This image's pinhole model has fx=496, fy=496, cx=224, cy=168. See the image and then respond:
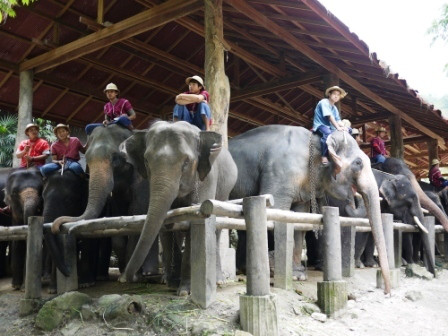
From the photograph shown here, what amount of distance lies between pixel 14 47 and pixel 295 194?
5.78 m

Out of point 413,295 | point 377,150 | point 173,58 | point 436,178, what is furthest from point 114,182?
point 436,178

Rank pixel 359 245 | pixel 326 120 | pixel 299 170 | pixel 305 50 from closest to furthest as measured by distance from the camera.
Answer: pixel 299 170 → pixel 326 120 → pixel 359 245 → pixel 305 50

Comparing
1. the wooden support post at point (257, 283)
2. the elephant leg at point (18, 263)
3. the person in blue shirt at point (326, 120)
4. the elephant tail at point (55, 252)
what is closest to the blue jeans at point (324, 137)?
the person in blue shirt at point (326, 120)

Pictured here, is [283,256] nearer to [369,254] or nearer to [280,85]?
[369,254]

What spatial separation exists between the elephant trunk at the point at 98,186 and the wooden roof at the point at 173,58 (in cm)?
260

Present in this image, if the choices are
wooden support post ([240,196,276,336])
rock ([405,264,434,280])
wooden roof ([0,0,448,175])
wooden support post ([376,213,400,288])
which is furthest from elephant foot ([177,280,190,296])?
rock ([405,264,434,280])

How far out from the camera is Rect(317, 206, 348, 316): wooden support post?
4.67 metres

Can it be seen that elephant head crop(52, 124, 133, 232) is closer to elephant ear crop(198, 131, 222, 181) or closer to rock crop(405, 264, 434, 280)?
elephant ear crop(198, 131, 222, 181)

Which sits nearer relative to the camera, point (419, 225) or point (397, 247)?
point (397, 247)

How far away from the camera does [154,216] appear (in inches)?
148

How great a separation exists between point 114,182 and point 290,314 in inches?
100

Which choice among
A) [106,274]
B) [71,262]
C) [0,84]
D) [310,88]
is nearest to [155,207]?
[71,262]

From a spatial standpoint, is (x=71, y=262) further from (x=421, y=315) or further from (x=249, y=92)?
(x=249, y=92)

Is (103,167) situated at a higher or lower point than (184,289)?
higher
